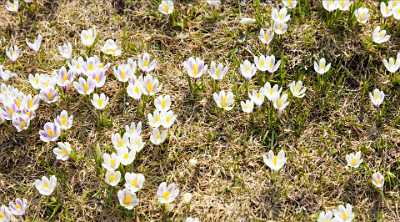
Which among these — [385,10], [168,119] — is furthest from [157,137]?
[385,10]

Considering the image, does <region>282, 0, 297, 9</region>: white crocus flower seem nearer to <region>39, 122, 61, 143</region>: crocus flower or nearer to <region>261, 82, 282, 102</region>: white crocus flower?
<region>261, 82, 282, 102</region>: white crocus flower

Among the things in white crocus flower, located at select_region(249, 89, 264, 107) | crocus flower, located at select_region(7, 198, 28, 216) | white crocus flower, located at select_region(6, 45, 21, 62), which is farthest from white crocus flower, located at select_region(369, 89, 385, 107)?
white crocus flower, located at select_region(6, 45, 21, 62)

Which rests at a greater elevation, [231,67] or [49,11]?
[231,67]

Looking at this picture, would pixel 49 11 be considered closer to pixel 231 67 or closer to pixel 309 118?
pixel 231 67

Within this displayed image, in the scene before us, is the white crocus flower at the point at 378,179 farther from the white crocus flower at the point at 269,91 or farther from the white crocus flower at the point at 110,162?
the white crocus flower at the point at 110,162

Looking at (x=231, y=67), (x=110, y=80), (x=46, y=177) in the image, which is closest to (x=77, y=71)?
(x=110, y=80)

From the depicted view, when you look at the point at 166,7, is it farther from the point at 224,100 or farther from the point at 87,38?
the point at 224,100

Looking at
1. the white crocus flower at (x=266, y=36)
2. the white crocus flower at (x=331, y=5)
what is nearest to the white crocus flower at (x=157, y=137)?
the white crocus flower at (x=266, y=36)
